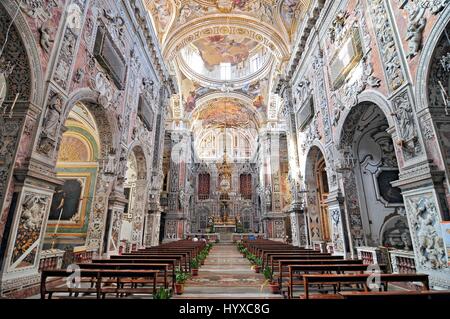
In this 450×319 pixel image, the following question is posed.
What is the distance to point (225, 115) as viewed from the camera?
91.4ft

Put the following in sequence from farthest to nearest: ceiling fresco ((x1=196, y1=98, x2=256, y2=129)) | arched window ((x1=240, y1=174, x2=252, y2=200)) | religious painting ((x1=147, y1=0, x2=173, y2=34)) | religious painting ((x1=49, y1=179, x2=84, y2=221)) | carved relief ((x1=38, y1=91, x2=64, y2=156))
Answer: arched window ((x1=240, y1=174, x2=252, y2=200)) → ceiling fresco ((x1=196, y1=98, x2=256, y2=129)) → religious painting ((x1=147, y1=0, x2=173, y2=34)) → religious painting ((x1=49, y1=179, x2=84, y2=221)) → carved relief ((x1=38, y1=91, x2=64, y2=156))

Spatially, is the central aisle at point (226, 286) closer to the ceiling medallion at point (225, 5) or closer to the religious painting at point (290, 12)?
the religious painting at point (290, 12)

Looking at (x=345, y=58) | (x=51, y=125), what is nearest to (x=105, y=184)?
(x=51, y=125)

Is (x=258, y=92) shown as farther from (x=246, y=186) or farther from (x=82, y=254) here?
(x=82, y=254)

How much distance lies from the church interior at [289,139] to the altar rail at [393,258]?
3 cm

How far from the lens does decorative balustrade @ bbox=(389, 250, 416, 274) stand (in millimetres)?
5270

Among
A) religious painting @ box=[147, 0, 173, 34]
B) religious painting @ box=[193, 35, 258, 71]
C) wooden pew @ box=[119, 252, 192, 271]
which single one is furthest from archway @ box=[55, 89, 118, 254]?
religious painting @ box=[193, 35, 258, 71]

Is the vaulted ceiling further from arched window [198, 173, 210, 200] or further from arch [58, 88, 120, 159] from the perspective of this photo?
arched window [198, 173, 210, 200]

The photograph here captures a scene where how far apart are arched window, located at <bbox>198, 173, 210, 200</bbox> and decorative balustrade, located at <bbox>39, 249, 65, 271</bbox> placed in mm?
25480

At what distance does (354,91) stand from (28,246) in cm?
905

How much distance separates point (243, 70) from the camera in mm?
22516

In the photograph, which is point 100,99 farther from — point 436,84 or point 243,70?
point 243,70

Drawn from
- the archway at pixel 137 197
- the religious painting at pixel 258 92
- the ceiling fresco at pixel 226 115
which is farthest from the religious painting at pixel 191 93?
the archway at pixel 137 197

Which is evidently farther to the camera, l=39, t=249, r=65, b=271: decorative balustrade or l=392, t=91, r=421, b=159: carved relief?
l=39, t=249, r=65, b=271: decorative balustrade
